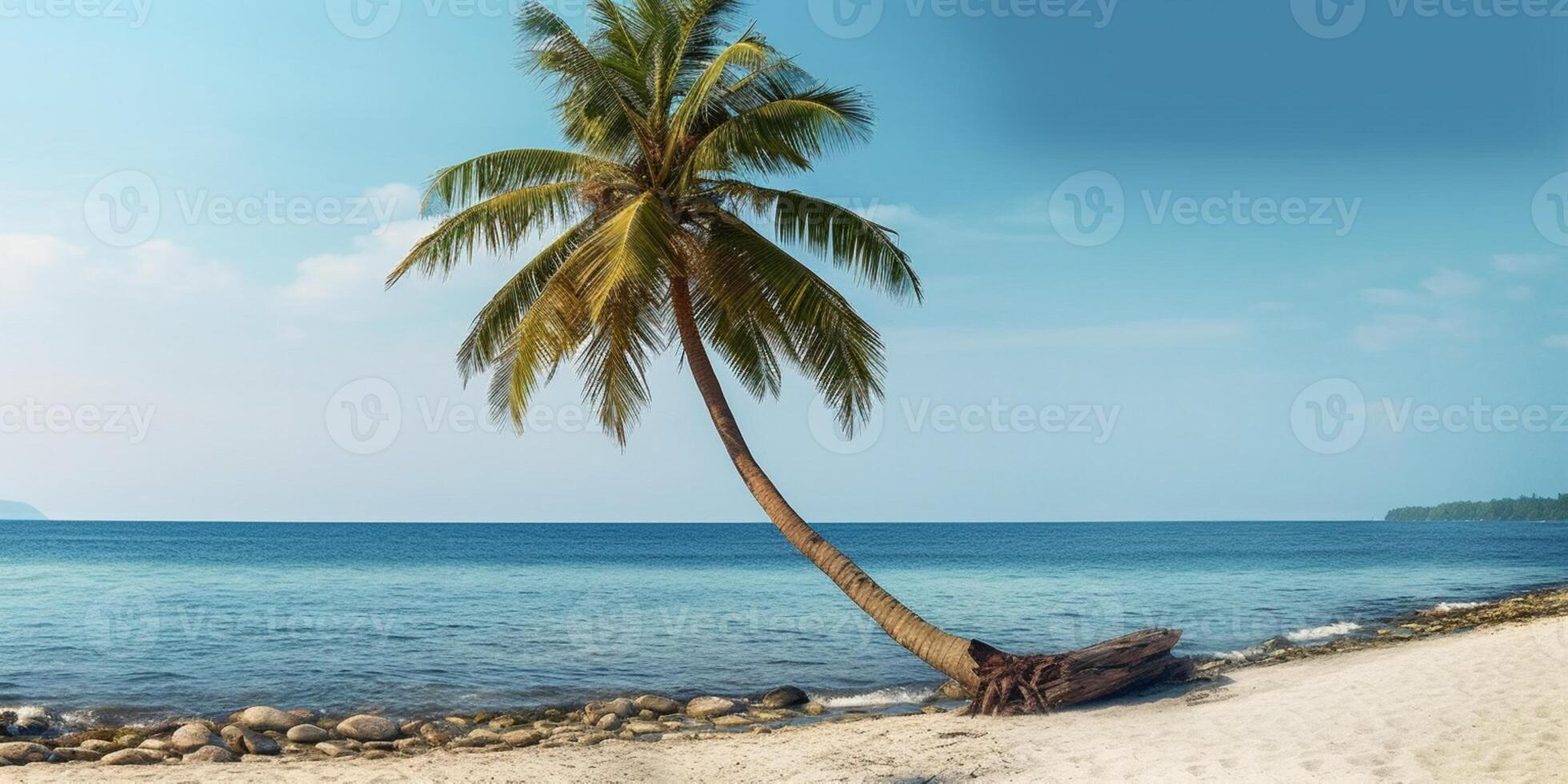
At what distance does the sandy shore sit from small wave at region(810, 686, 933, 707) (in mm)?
2628

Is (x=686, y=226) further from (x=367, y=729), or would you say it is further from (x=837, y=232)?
(x=367, y=729)

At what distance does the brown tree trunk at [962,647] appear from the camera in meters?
11.5

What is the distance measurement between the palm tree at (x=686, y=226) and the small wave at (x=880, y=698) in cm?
365

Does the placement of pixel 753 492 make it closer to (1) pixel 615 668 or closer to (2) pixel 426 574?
(1) pixel 615 668

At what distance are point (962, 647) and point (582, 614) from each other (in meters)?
21.1

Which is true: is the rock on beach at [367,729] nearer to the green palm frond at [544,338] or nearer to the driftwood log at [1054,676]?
the green palm frond at [544,338]

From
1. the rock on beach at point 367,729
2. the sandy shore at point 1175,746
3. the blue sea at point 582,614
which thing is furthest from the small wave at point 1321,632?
the rock on beach at point 367,729

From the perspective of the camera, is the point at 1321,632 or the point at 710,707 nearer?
the point at 710,707

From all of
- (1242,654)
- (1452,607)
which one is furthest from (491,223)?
(1452,607)

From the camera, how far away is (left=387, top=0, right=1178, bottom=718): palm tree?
12.0 metres

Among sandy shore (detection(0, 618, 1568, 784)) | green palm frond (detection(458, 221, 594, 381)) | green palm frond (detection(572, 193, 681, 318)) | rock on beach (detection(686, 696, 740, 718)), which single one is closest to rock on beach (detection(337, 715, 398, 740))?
sandy shore (detection(0, 618, 1568, 784))

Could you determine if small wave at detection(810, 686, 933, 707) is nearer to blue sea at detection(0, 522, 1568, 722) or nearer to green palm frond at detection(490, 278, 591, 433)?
blue sea at detection(0, 522, 1568, 722)

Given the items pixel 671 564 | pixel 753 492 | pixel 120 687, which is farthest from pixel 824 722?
pixel 671 564

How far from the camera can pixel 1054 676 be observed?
11570 mm
